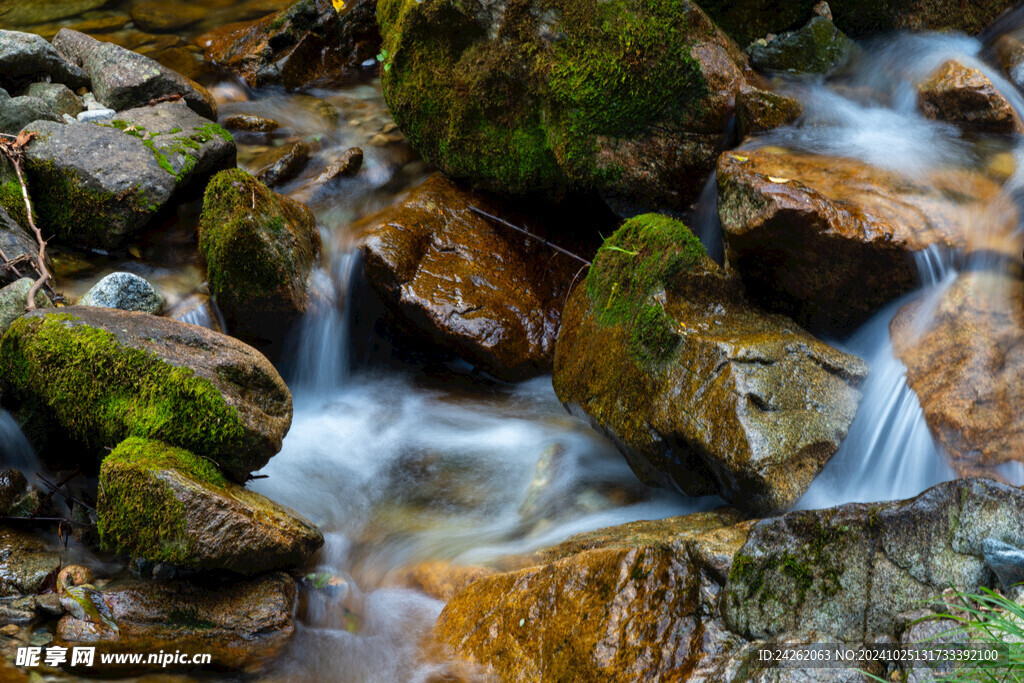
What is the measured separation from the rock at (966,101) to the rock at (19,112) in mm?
7145

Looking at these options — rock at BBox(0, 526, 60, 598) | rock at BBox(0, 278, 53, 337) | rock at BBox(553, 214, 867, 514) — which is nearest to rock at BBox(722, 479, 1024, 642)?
rock at BBox(553, 214, 867, 514)

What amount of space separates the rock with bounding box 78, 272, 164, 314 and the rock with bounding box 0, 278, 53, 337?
0.28 meters

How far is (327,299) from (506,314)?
1.40m

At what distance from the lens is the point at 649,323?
13.9 ft

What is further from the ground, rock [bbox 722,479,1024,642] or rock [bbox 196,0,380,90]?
rock [bbox 196,0,380,90]

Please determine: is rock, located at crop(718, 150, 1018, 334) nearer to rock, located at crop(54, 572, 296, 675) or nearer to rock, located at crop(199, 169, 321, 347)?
rock, located at crop(199, 169, 321, 347)

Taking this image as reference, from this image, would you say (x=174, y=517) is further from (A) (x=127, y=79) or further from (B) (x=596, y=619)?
(A) (x=127, y=79)

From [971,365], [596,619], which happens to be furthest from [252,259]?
[971,365]

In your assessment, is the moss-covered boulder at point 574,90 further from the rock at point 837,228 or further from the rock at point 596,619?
the rock at point 596,619

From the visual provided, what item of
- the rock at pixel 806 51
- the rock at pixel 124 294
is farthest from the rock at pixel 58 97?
the rock at pixel 806 51

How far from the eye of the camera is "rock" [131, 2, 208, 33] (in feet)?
32.9

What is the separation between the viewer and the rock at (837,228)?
4.23 m

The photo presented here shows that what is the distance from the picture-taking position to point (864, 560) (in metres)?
2.66

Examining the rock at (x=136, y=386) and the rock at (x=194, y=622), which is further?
the rock at (x=136, y=386)
